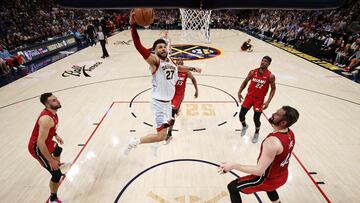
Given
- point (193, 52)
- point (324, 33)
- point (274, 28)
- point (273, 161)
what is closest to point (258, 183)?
point (273, 161)

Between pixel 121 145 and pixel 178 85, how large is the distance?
1.85 meters

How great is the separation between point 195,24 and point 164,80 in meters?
12.5

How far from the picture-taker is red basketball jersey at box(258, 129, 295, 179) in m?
2.36

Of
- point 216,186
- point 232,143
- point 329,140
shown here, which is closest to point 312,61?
point 329,140

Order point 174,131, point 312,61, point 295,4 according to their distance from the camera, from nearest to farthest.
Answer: point 295,4 → point 174,131 → point 312,61

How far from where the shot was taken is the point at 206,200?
135 inches

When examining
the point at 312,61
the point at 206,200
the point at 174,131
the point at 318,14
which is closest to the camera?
the point at 206,200

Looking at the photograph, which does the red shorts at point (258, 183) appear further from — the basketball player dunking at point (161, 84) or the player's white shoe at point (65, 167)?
the player's white shoe at point (65, 167)

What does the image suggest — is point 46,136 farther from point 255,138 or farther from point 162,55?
point 255,138

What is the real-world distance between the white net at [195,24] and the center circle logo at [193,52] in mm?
1157

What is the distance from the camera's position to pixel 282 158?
96.3 inches

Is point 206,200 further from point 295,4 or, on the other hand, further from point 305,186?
point 295,4

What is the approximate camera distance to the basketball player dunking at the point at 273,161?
2252 mm

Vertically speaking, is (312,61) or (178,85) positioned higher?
(178,85)
